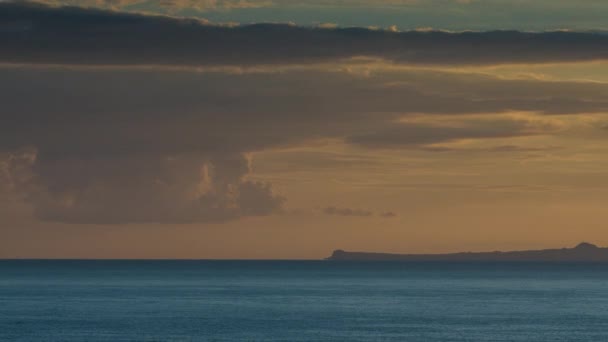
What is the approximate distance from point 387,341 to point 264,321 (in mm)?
30036

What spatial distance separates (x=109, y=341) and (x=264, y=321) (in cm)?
3161

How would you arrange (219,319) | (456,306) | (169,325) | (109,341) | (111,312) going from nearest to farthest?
(109,341) → (169,325) → (219,319) → (111,312) → (456,306)

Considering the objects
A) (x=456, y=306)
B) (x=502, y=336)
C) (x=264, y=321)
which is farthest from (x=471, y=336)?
(x=456, y=306)

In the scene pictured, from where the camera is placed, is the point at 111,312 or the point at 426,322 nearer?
the point at 426,322

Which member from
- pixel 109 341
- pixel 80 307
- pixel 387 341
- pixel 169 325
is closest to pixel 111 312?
pixel 80 307

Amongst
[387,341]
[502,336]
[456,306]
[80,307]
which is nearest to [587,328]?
[502,336]

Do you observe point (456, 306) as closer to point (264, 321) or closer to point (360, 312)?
Answer: point (360, 312)

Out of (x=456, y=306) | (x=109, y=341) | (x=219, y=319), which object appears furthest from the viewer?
(x=456, y=306)

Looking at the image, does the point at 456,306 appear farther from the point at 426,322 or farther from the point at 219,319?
the point at 219,319

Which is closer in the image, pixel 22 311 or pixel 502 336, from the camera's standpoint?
pixel 502 336

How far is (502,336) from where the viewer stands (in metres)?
143

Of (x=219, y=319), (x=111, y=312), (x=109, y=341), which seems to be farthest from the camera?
(x=111, y=312)

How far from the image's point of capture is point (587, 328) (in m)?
156

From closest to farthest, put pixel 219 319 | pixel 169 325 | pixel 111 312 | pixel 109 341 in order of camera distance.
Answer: pixel 109 341
pixel 169 325
pixel 219 319
pixel 111 312
